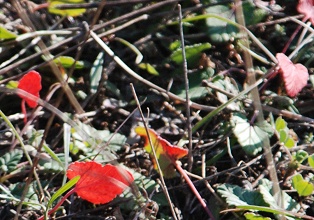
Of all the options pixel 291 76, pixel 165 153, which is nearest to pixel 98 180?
pixel 165 153

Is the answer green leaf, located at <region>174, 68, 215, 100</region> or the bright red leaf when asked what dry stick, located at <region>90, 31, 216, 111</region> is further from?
the bright red leaf

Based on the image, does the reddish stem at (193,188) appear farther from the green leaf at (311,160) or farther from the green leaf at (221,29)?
the green leaf at (221,29)

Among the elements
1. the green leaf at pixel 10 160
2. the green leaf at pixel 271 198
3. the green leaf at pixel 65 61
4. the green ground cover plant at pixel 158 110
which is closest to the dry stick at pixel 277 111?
the green ground cover plant at pixel 158 110

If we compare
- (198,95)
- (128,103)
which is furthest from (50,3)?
(198,95)

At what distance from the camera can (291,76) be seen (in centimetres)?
147

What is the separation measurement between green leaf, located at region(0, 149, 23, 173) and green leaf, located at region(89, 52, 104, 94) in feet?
0.95

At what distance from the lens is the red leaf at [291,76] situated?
1.46 metres

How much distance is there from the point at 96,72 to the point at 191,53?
10.1 inches

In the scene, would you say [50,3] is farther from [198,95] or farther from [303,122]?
[303,122]

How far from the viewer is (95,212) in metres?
1.35

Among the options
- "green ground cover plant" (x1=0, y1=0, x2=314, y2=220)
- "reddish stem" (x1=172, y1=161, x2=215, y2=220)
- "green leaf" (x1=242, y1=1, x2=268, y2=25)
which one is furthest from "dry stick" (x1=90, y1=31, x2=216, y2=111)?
"green leaf" (x1=242, y1=1, x2=268, y2=25)

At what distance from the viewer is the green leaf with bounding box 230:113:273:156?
55.2 inches

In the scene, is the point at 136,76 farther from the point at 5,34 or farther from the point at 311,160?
the point at 311,160

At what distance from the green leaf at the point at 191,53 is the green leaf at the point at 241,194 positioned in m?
0.42
